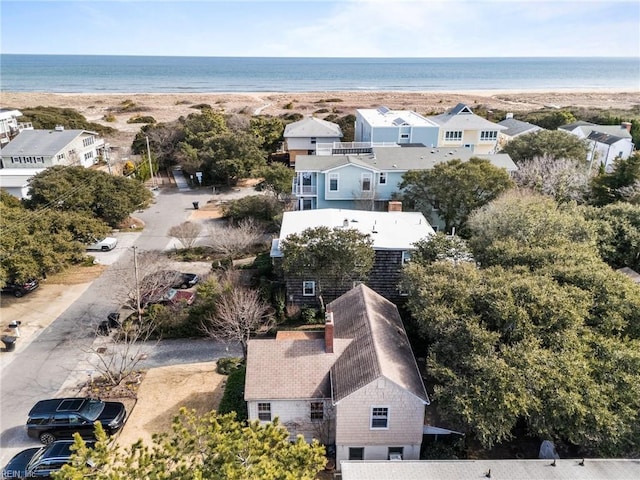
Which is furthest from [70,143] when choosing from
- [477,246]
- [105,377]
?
[477,246]

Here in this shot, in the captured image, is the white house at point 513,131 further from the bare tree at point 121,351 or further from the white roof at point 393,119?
the bare tree at point 121,351

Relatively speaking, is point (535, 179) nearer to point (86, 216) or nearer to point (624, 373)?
point (624, 373)

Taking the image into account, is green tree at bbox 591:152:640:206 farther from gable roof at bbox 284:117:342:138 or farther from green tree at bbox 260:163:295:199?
gable roof at bbox 284:117:342:138

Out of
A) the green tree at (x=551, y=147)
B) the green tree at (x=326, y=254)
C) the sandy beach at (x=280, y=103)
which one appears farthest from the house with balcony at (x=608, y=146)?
the sandy beach at (x=280, y=103)

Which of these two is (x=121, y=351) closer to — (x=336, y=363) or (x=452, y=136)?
(x=336, y=363)

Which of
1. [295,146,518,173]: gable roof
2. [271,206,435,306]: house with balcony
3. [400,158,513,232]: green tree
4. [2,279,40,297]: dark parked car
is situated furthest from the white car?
[400,158,513,232]: green tree

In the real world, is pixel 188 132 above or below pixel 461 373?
above
